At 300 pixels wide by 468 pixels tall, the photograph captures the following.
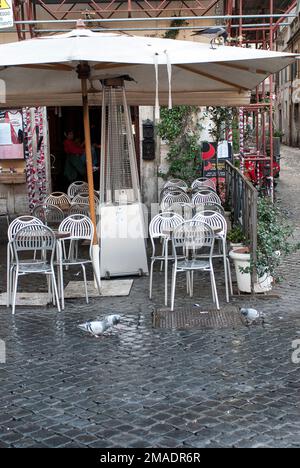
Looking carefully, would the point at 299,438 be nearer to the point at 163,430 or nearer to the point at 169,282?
the point at 163,430

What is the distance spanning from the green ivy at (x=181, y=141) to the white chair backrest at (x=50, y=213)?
189 inches

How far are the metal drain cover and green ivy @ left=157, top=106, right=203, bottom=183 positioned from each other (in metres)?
6.65

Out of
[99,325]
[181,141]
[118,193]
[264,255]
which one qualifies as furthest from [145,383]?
[181,141]

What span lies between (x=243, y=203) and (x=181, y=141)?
16.6 ft

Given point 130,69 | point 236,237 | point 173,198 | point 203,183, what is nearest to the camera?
point 130,69

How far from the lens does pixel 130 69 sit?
840cm

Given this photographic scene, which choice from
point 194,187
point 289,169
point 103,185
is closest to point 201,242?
point 103,185

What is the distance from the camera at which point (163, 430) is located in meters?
4.16

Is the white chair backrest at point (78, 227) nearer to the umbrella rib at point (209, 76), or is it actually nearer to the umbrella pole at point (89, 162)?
the umbrella pole at point (89, 162)

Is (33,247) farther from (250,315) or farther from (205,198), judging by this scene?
(205,198)

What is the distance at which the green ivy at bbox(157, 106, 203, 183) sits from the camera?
1330 centimetres

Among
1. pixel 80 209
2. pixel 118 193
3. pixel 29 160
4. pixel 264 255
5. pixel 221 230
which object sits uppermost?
pixel 29 160

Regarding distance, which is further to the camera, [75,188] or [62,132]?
[62,132]

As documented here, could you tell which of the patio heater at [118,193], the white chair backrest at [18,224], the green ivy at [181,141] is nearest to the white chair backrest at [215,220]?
the patio heater at [118,193]
